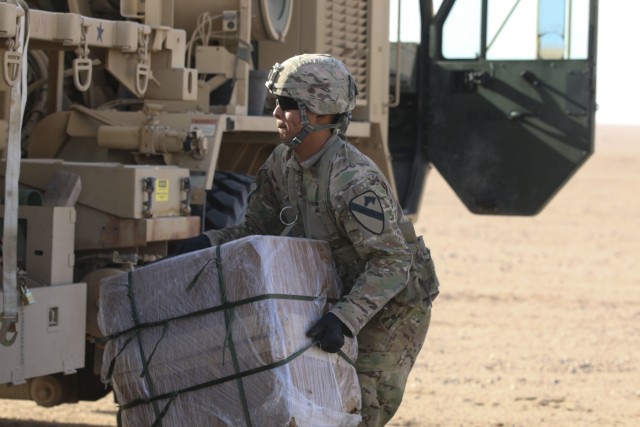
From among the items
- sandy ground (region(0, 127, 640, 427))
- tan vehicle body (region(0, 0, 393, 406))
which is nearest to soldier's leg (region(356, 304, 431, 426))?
tan vehicle body (region(0, 0, 393, 406))

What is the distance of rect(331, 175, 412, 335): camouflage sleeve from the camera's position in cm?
400

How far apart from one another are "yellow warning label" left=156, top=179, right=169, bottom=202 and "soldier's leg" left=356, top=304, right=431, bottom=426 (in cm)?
113

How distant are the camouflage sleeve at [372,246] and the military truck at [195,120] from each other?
1.04 meters

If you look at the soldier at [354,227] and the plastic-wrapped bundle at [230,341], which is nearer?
the plastic-wrapped bundle at [230,341]

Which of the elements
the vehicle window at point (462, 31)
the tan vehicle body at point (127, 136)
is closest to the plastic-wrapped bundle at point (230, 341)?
the tan vehicle body at point (127, 136)

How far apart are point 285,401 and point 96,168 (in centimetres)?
151

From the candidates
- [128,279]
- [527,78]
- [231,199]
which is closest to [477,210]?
[527,78]

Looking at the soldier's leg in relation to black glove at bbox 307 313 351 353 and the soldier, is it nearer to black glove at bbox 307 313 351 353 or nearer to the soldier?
the soldier

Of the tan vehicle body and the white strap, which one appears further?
the tan vehicle body

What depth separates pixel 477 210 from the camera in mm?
8320

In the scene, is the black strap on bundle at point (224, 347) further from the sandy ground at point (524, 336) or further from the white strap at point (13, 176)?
the sandy ground at point (524, 336)

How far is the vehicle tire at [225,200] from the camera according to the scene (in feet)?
18.8

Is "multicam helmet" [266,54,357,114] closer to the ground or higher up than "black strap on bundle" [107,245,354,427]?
higher up

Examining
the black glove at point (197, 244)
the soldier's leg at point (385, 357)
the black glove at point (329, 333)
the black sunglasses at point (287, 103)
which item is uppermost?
the black sunglasses at point (287, 103)
